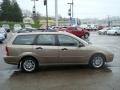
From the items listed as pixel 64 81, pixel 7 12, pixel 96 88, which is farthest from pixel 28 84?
pixel 7 12

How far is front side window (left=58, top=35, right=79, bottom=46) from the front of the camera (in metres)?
11.2

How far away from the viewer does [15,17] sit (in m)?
102

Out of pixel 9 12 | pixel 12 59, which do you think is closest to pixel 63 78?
pixel 12 59

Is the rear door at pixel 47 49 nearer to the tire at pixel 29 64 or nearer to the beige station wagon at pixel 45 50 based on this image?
the beige station wagon at pixel 45 50

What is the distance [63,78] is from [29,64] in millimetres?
1923

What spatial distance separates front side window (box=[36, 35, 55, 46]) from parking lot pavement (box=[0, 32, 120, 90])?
107 cm

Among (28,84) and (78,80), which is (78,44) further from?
(28,84)

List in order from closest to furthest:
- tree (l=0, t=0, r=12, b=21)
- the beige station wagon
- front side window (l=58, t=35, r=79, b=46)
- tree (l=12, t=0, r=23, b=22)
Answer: the beige station wagon → front side window (l=58, t=35, r=79, b=46) → tree (l=0, t=0, r=12, b=21) → tree (l=12, t=0, r=23, b=22)

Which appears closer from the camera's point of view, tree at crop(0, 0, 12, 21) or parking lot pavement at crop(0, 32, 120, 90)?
parking lot pavement at crop(0, 32, 120, 90)

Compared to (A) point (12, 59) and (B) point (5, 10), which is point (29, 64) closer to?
(A) point (12, 59)

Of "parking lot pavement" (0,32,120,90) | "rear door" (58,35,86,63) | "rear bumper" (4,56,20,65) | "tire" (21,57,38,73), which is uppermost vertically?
"rear door" (58,35,86,63)

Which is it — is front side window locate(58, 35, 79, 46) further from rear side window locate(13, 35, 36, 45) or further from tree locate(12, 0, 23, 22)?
tree locate(12, 0, 23, 22)

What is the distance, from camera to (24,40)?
11.3 m

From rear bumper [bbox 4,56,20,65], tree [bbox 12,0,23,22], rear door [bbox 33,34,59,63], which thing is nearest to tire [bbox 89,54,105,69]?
rear door [bbox 33,34,59,63]
